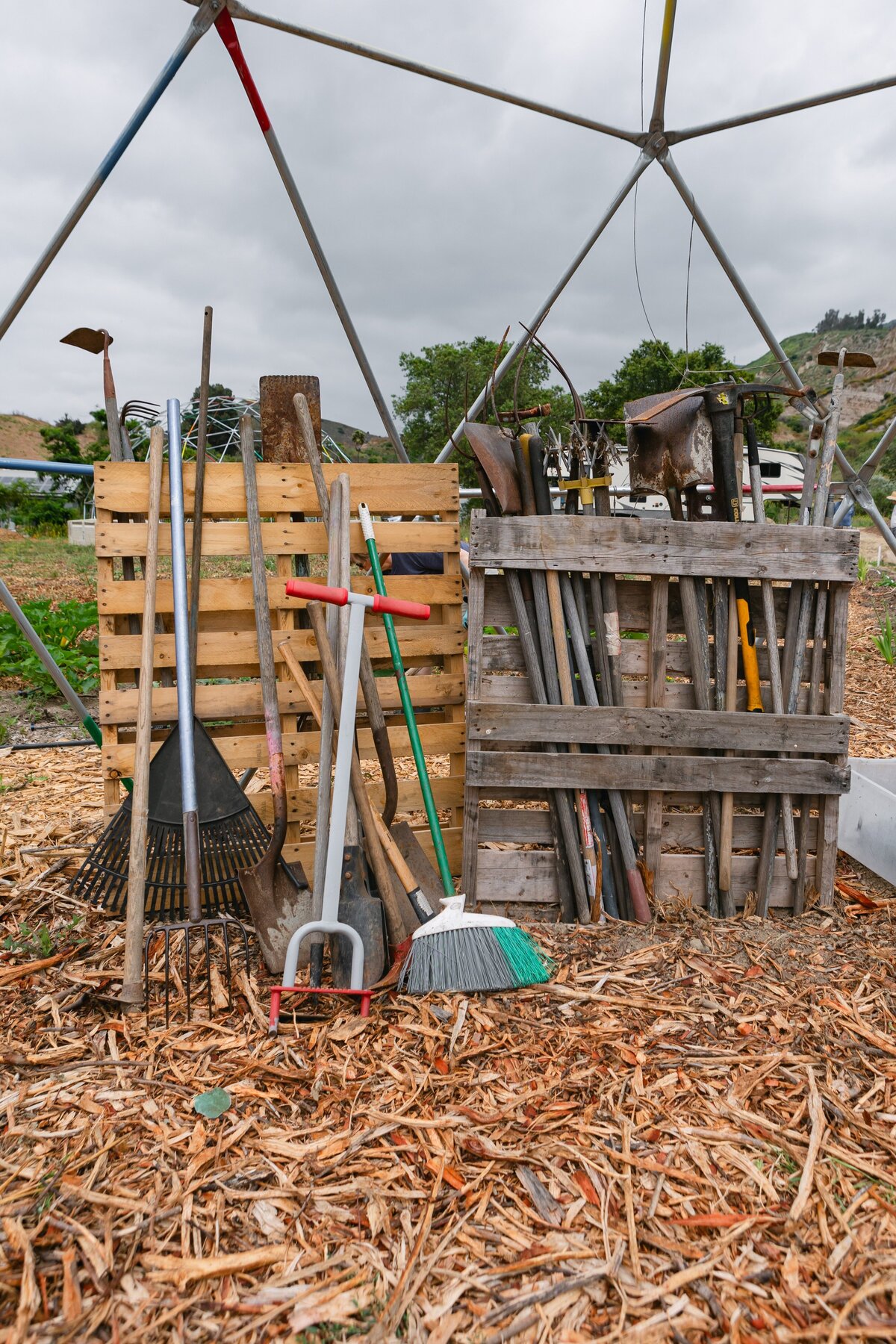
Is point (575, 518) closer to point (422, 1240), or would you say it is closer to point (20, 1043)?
point (422, 1240)

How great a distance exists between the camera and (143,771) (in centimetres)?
321

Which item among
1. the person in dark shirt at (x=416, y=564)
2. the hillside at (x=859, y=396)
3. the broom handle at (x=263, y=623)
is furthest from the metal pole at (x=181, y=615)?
the hillside at (x=859, y=396)

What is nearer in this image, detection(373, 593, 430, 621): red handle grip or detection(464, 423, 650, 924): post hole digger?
detection(373, 593, 430, 621): red handle grip

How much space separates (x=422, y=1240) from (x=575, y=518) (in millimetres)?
2583

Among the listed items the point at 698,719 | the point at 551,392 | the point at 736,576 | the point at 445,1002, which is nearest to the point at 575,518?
the point at 736,576

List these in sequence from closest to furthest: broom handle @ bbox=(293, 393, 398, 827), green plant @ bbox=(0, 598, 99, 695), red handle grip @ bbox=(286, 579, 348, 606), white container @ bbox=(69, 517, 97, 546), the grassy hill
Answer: red handle grip @ bbox=(286, 579, 348, 606) < broom handle @ bbox=(293, 393, 398, 827) < green plant @ bbox=(0, 598, 99, 695) < white container @ bbox=(69, 517, 97, 546) < the grassy hill

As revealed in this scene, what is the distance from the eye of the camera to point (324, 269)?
496cm

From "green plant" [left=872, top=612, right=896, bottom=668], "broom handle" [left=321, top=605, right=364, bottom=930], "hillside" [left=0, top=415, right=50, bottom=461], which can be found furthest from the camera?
"hillside" [left=0, top=415, right=50, bottom=461]

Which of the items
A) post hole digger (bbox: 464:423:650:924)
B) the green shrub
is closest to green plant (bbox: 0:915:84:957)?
post hole digger (bbox: 464:423:650:924)

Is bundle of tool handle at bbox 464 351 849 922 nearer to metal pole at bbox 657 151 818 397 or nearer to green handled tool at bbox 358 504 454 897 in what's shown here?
green handled tool at bbox 358 504 454 897

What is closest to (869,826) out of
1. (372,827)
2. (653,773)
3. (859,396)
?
(653,773)

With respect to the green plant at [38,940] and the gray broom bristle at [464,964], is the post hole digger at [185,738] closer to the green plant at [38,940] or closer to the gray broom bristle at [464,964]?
the green plant at [38,940]

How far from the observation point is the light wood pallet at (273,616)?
3637mm

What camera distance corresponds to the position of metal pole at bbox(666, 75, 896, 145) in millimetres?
5066
